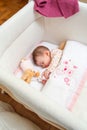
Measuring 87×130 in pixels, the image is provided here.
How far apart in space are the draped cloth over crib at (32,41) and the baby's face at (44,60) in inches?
4.9

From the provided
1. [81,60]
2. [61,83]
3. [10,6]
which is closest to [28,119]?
[61,83]

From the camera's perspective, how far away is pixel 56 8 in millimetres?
1270

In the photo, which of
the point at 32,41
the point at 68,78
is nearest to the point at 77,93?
the point at 68,78

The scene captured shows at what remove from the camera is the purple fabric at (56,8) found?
1.23 metres

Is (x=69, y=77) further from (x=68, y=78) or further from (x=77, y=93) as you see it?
(x=77, y=93)

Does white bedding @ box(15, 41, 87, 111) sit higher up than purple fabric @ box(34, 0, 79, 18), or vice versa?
purple fabric @ box(34, 0, 79, 18)

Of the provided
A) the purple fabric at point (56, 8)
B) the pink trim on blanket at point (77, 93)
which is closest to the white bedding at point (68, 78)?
the pink trim on blanket at point (77, 93)

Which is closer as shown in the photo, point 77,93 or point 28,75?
point 77,93

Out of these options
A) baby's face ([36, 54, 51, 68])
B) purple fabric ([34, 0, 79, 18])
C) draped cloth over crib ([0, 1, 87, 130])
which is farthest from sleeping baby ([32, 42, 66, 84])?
purple fabric ([34, 0, 79, 18])

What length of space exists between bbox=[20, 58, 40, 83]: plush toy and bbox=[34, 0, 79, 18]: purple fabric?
303mm

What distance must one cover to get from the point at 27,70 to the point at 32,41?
0.22 meters

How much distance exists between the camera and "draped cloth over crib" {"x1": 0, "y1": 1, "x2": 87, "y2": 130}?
2.79 ft

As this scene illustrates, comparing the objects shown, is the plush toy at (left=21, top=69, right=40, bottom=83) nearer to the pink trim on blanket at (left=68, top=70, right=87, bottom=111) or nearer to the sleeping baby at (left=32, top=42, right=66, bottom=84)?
the sleeping baby at (left=32, top=42, right=66, bottom=84)

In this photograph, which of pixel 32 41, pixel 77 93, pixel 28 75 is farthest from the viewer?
pixel 32 41
